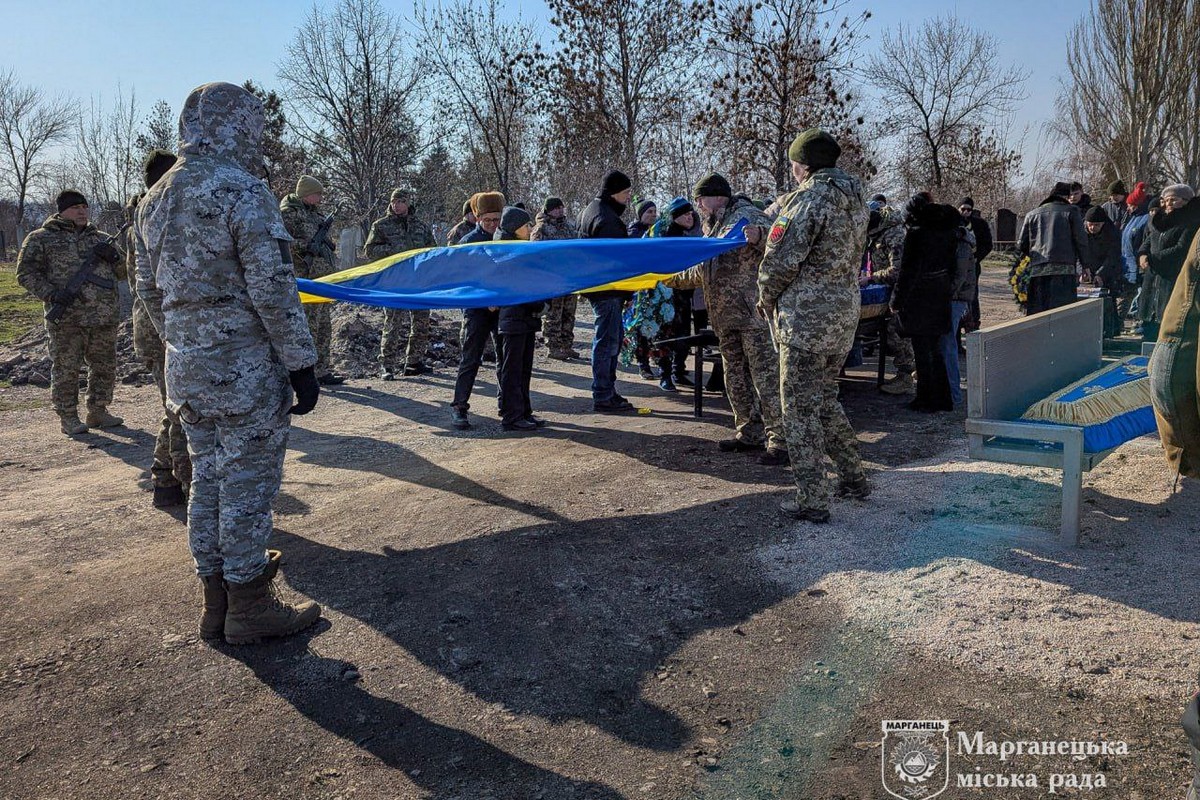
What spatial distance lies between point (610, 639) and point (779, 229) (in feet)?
7.94

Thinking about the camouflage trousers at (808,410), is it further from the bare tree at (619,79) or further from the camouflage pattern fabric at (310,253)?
the bare tree at (619,79)

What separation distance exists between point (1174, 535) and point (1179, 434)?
264cm

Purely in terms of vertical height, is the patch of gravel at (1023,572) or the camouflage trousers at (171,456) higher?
the camouflage trousers at (171,456)

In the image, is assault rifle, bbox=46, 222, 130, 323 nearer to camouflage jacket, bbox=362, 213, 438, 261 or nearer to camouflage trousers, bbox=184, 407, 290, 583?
camouflage jacket, bbox=362, 213, 438, 261

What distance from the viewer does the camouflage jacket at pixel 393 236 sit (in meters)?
10.9

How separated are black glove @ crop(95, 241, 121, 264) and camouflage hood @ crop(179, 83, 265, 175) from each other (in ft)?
16.7

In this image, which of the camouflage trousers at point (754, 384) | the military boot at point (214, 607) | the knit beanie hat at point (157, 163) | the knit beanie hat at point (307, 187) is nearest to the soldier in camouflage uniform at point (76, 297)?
the knit beanie hat at point (307, 187)

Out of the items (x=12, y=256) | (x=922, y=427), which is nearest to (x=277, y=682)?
(x=922, y=427)

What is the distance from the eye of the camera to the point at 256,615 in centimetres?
386

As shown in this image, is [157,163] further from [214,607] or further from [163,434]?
[214,607]

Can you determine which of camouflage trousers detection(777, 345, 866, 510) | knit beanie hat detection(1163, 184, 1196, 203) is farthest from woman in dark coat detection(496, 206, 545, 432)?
knit beanie hat detection(1163, 184, 1196, 203)

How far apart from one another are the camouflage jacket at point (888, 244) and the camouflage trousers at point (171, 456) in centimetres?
629

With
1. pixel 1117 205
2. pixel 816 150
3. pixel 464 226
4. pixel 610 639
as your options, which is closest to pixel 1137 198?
pixel 1117 205

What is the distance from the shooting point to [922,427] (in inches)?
291
